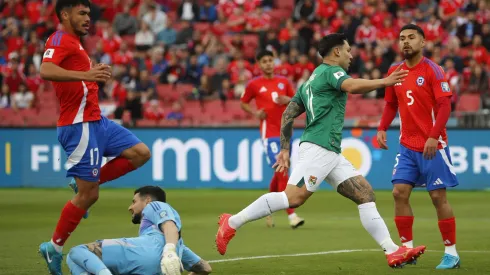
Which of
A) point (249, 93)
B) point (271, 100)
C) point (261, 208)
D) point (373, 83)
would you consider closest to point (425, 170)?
point (373, 83)

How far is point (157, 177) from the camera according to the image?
69.5ft

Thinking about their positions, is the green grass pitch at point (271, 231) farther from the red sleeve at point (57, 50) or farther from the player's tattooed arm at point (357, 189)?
the red sleeve at point (57, 50)

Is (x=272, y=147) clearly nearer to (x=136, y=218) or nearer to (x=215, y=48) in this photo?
(x=136, y=218)

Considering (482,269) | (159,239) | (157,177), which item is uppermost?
(159,239)

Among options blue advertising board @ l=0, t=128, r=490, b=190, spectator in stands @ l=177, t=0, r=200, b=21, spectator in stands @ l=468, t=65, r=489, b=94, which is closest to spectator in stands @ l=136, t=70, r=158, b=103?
blue advertising board @ l=0, t=128, r=490, b=190

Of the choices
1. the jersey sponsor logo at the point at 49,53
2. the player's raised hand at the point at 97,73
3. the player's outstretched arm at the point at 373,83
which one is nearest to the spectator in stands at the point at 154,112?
the jersey sponsor logo at the point at 49,53

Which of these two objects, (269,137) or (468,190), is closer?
(269,137)

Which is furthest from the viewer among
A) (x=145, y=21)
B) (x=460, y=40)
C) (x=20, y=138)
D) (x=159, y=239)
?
(x=145, y=21)

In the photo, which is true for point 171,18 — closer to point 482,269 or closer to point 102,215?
point 102,215

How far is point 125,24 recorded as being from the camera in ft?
94.3

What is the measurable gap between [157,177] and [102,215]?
583 centimetres

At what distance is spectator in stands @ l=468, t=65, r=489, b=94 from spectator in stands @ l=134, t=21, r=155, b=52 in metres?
9.50

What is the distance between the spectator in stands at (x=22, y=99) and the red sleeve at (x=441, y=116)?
1758 centimetres

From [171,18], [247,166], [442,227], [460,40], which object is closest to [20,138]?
[247,166]
